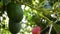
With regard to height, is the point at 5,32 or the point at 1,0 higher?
the point at 1,0

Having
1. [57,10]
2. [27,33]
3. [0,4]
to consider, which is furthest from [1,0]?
[27,33]

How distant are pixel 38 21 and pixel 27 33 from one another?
0.51 meters

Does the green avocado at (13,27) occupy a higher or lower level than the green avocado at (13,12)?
lower

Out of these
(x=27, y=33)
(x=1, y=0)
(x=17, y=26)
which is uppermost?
(x=1, y=0)

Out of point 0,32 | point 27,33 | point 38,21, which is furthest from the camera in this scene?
point 27,33

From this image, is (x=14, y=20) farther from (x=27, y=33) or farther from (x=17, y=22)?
(x=27, y=33)

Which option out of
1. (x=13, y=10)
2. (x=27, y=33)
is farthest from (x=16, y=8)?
(x=27, y=33)

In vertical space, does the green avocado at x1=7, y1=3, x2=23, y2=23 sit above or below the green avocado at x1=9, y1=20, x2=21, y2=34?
above

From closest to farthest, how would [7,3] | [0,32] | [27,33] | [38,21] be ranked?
[7,3] → [38,21] → [0,32] → [27,33]

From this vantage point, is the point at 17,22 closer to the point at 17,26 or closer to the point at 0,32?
the point at 17,26

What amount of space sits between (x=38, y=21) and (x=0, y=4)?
41 centimetres

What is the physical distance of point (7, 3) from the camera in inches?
26.9

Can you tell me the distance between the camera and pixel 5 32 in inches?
46.3

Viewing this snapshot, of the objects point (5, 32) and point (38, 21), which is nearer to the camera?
point (38, 21)
